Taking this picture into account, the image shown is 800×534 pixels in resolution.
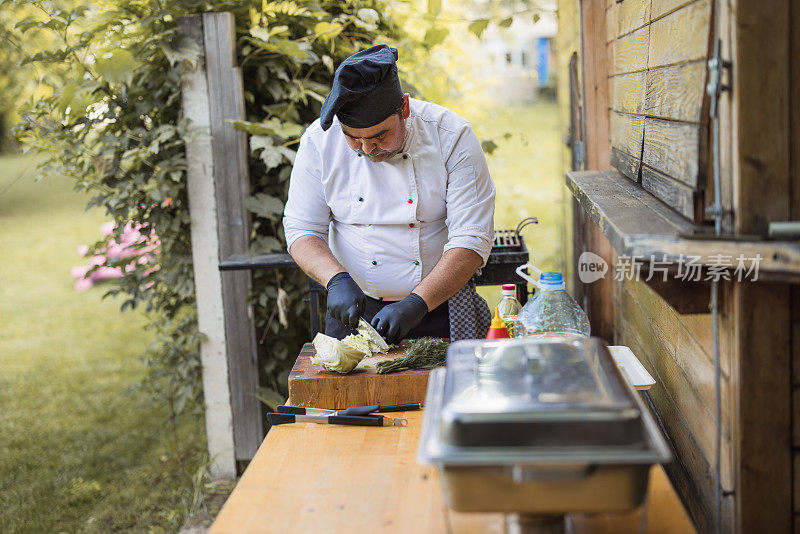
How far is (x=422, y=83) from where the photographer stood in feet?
17.0

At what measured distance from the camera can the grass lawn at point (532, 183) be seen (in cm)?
649

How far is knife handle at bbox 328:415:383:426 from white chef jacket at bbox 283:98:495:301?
0.78 metres

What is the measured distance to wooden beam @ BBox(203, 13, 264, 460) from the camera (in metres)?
3.62

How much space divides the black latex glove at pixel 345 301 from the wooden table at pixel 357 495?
498 millimetres

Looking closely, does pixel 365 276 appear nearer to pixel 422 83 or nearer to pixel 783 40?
pixel 783 40

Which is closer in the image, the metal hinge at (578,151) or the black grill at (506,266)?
the black grill at (506,266)

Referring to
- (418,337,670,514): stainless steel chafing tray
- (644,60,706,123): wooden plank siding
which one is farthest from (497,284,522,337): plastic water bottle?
(418,337,670,514): stainless steel chafing tray

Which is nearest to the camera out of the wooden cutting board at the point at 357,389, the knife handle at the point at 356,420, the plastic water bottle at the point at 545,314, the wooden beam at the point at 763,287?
the wooden beam at the point at 763,287

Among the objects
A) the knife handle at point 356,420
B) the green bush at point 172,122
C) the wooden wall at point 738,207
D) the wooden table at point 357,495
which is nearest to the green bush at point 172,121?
the green bush at point 172,122

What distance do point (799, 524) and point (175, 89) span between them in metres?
3.10

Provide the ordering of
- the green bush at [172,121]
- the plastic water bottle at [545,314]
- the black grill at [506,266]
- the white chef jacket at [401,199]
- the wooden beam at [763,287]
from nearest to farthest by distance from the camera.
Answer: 1. the wooden beam at [763,287]
2. the plastic water bottle at [545,314]
3. the white chef jacket at [401,199]
4. the black grill at [506,266]
5. the green bush at [172,121]

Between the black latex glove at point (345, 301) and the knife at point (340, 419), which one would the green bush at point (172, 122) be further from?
the knife at point (340, 419)

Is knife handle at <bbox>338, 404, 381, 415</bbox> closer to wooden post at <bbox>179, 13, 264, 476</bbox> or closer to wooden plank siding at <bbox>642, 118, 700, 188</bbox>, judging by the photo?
wooden plank siding at <bbox>642, 118, 700, 188</bbox>

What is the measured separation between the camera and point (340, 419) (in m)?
2.11
